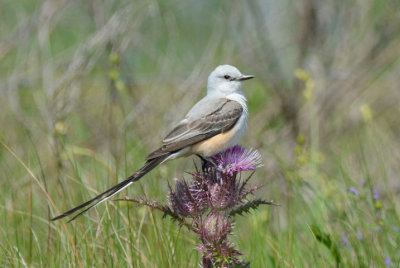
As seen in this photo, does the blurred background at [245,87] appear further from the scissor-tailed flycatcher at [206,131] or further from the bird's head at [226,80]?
the scissor-tailed flycatcher at [206,131]

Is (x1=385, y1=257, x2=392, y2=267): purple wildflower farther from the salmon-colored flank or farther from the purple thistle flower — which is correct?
the salmon-colored flank

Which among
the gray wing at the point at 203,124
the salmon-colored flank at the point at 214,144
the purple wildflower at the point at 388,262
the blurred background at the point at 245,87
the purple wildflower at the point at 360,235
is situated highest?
the blurred background at the point at 245,87

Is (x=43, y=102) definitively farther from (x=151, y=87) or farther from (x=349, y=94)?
(x=349, y=94)

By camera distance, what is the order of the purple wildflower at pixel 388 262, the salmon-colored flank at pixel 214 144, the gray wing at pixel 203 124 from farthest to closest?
the gray wing at pixel 203 124
the salmon-colored flank at pixel 214 144
the purple wildflower at pixel 388 262

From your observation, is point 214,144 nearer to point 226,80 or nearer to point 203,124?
point 203,124

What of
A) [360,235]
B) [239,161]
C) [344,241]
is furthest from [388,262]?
[239,161]

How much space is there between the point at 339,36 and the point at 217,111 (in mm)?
3794

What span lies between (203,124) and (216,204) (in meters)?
1.01

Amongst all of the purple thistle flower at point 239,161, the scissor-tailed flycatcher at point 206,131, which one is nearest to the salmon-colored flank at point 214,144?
the scissor-tailed flycatcher at point 206,131

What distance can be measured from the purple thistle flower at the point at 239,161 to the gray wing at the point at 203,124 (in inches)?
23.0

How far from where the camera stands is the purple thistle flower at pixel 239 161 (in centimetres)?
302

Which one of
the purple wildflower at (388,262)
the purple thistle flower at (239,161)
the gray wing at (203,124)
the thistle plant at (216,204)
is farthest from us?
the gray wing at (203,124)

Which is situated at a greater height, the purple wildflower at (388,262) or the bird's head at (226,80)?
the bird's head at (226,80)

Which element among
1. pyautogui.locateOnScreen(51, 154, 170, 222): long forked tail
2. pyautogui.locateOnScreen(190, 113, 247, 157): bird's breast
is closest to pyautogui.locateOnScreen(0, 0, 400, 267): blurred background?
pyautogui.locateOnScreen(190, 113, 247, 157): bird's breast
